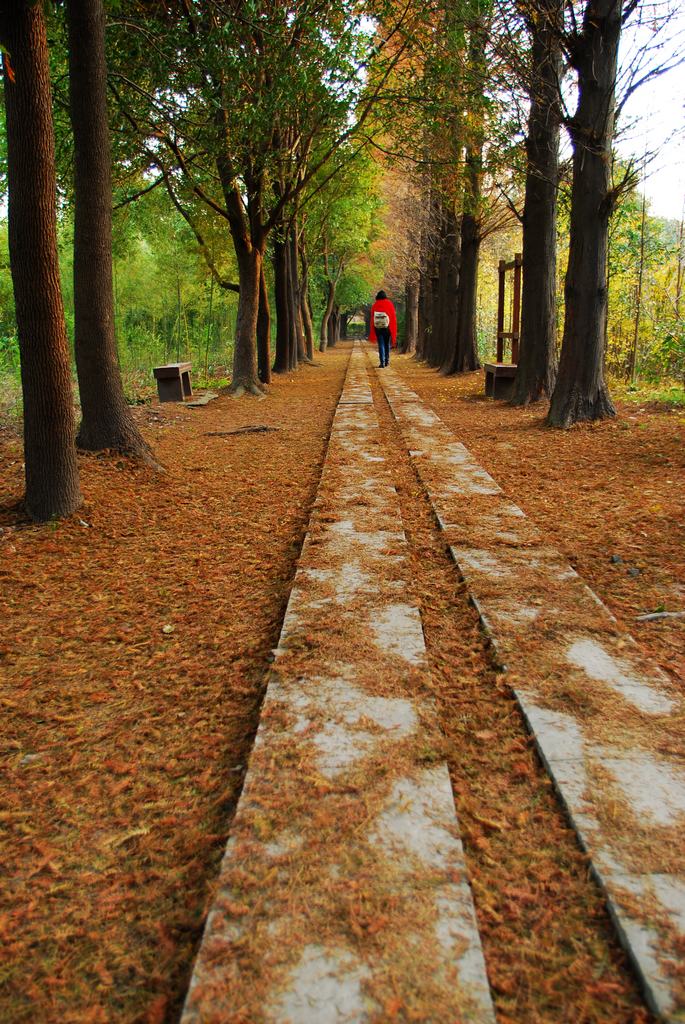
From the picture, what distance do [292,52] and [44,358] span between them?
6.86 metres

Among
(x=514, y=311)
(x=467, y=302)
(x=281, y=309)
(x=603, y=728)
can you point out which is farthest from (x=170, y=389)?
(x=603, y=728)

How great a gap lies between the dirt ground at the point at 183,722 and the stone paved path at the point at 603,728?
0.07m

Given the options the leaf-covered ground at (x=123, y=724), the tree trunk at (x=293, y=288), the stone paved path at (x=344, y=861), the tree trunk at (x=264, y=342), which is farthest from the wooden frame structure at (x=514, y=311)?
the stone paved path at (x=344, y=861)

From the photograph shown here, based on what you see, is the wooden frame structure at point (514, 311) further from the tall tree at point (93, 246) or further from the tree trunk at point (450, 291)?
the tall tree at point (93, 246)

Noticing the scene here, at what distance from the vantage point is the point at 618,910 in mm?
1563

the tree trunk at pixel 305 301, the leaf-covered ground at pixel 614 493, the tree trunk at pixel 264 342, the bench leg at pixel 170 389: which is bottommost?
the leaf-covered ground at pixel 614 493

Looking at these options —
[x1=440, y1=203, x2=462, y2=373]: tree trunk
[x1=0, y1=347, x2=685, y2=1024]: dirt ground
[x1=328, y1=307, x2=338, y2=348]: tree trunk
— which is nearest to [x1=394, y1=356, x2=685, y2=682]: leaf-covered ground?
[x1=0, y1=347, x2=685, y2=1024]: dirt ground

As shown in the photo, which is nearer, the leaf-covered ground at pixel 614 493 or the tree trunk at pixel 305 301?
the leaf-covered ground at pixel 614 493

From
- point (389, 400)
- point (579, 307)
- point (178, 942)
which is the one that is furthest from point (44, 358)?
point (389, 400)

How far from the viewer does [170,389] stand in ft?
42.0

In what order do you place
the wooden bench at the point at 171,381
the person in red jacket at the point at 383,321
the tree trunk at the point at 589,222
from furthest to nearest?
the person in red jacket at the point at 383,321 → the wooden bench at the point at 171,381 → the tree trunk at the point at 589,222

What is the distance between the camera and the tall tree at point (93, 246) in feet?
19.3

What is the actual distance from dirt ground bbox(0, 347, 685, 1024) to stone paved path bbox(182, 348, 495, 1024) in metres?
0.09

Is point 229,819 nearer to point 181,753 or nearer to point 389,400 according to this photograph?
point 181,753
